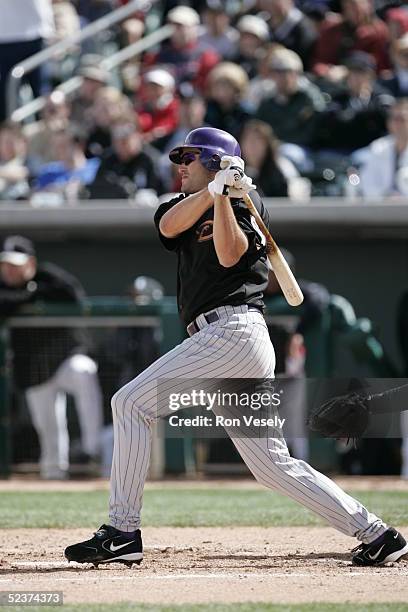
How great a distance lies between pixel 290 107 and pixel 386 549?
23.3ft

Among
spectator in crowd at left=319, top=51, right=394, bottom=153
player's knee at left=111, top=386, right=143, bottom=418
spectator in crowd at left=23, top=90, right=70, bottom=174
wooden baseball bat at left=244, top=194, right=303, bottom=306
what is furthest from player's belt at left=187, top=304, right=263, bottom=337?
spectator in crowd at left=23, top=90, right=70, bottom=174

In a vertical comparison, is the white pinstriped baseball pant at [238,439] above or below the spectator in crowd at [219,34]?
below

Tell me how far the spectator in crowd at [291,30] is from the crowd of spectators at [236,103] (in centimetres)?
1

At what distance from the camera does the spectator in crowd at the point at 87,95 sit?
12594mm

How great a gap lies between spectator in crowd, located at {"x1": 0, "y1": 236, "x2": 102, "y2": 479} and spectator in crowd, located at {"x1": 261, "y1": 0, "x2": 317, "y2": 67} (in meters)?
3.97

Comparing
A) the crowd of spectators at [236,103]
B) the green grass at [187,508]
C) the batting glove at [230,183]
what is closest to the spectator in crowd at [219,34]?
the crowd of spectators at [236,103]

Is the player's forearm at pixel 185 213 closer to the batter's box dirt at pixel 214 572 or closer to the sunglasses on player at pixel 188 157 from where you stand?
the sunglasses on player at pixel 188 157

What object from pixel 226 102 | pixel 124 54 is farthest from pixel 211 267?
pixel 124 54

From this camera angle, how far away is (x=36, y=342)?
9.96 meters

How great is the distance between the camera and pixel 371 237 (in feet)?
36.7

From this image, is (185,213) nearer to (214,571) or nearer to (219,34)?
(214,571)

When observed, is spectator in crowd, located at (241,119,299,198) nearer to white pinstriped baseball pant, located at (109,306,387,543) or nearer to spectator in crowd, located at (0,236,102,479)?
spectator in crowd, located at (0,236,102,479)

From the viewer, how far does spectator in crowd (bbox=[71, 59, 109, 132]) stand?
12594 millimetres

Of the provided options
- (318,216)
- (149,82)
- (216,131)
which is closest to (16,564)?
(216,131)
